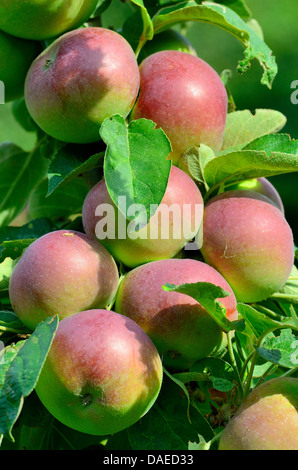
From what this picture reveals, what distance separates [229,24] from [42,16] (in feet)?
0.66

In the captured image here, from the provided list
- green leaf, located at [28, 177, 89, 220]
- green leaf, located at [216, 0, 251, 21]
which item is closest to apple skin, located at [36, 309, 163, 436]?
green leaf, located at [28, 177, 89, 220]

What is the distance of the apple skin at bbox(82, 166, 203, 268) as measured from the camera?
0.58 m

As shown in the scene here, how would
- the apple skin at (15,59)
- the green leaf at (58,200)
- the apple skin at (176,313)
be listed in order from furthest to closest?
the green leaf at (58,200) → the apple skin at (15,59) → the apple skin at (176,313)

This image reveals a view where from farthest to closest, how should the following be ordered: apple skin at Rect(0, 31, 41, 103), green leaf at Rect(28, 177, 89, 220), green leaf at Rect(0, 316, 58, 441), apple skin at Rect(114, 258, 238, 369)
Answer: green leaf at Rect(28, 177, 89, 220)
apple skin at Rect(0, 31, 41, 103)
apple skin at Rect(114, 258, 238, 369)
green leaf at Rect(0, 316, 58, 441)

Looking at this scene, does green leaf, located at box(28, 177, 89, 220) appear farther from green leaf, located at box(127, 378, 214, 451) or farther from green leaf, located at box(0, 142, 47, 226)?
green leaf, located at box(127, 378, 214, 451)

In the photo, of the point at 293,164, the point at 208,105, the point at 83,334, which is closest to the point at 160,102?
the point at 208,105

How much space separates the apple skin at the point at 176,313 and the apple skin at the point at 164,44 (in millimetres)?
289

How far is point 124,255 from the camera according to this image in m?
0.60

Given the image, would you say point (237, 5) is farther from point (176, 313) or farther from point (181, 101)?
point (176, 313)

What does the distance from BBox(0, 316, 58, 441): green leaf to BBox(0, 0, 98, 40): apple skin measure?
0.34m

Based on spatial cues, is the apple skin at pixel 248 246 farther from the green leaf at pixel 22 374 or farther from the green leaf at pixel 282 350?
the green leaf at pixel 22 374

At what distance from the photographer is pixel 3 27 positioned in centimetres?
65

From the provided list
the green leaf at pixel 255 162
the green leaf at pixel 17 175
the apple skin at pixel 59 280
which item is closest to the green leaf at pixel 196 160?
the green leaf at pixel 255 162

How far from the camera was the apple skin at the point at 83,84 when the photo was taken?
0.59 m
